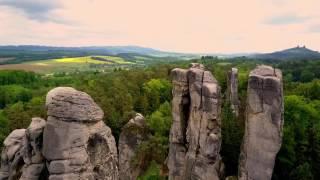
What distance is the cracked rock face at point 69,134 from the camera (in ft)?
60.6

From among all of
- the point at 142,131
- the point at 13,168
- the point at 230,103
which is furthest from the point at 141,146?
the point at 13,168

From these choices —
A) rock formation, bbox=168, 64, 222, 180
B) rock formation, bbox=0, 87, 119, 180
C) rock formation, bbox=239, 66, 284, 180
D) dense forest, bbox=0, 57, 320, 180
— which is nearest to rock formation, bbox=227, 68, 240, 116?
dense forest, bbox=0, 57, 320, 180

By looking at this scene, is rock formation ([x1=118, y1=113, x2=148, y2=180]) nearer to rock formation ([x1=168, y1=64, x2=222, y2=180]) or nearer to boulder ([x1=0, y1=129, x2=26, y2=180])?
rock formation ([x1=168, y1=64, x2=222, y2=180])

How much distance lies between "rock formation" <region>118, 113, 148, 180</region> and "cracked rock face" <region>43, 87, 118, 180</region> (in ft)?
110

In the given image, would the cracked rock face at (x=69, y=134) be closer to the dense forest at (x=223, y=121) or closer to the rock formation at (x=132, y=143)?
the dense forest at (x=223, y=121)

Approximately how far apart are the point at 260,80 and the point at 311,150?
17.1 m

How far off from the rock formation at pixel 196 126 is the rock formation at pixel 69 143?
22740 mm

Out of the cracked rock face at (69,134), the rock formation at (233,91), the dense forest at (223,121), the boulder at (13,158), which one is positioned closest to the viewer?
the cracked rock face at (69,134)

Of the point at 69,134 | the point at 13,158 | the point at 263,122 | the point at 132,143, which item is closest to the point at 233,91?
the point at 132,143

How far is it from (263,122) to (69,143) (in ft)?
78.8

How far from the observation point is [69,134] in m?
18.6

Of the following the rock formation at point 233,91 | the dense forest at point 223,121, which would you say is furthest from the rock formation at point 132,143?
the rock formation at point 233,91

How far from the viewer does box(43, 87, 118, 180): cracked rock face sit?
18484 mm

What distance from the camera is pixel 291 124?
5572 cm
